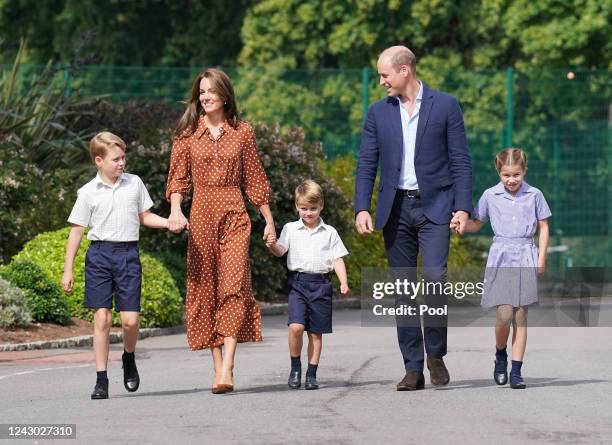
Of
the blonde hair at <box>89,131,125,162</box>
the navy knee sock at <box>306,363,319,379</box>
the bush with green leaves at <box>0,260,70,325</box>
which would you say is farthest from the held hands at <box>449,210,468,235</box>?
the bush with green leaves at <box>0,260,70,325</box>

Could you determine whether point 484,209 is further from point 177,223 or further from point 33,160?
point 33,160

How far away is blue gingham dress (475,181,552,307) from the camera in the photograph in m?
10.5

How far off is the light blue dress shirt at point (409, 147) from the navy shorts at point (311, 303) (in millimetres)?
947

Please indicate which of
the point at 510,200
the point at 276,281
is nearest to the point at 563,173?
the point at 276,281

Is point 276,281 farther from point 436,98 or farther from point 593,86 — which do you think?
point 436,98

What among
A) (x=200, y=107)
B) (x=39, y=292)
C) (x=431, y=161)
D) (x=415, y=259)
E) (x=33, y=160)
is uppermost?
(x=200, y=107)

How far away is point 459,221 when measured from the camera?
10.1 meters

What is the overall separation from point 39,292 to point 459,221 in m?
5.75

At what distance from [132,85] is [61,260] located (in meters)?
7.47

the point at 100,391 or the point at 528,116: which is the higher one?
the point at 528,116

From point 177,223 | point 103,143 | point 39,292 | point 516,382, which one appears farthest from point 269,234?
point 39,292

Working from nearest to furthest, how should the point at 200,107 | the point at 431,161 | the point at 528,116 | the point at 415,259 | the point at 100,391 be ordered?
the point at 100,391 < the point at 431,161 < the point at 415,259 < the point at 200,107 < the point at 528,116

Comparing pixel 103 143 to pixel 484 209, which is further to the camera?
pixel 484 209

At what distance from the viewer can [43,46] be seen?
1494 inches
